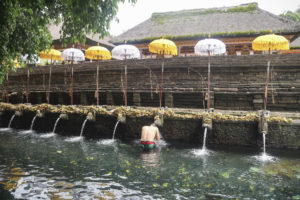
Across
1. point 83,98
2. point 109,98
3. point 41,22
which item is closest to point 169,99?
point 109,98

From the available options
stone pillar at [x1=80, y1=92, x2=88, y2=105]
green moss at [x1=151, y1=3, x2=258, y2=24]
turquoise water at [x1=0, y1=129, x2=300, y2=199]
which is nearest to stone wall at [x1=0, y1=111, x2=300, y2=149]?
turquoise water at [x1=0, y1=129, x2=300, y2=199]

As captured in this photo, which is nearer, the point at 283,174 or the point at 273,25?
the point at 283,174

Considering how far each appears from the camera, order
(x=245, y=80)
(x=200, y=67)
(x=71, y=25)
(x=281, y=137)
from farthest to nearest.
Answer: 1. (x=200, y=67)
2. (x=245, y=80)
3. (x=281, y=137)
4. (x=71, y=25)

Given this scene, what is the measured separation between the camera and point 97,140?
995 cm

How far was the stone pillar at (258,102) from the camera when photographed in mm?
11164

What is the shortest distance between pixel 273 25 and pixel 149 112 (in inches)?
509

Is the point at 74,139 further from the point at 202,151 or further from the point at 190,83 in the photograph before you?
the point at 190,83

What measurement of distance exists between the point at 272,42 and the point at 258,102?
3.32 meters

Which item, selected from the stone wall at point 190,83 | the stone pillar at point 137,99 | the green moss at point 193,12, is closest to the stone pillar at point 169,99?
the stone wall at point 190,83

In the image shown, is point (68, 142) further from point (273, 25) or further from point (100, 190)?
point (273, 25)

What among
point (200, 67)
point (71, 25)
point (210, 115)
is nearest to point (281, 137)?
point (210, 115)

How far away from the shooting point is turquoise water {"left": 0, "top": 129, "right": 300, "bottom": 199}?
4.50 metres

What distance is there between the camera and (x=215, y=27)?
18.4m

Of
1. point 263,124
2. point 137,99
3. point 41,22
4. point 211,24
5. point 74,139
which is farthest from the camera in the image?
point 211,24
